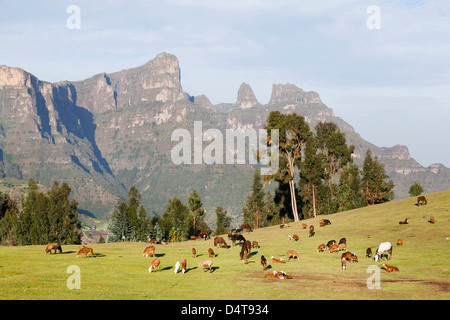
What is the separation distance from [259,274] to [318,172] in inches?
2653

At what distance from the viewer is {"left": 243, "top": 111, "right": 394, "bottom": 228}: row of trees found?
273 feet

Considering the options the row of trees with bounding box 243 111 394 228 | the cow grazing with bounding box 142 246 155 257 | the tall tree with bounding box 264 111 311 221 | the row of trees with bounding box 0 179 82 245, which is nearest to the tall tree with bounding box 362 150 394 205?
the row of trees with bounding box 243 111 394 228

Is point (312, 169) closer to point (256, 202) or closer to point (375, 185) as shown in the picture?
point (375, 185)

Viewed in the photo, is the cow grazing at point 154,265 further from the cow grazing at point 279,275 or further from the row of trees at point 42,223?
the row of trees at point 42,223

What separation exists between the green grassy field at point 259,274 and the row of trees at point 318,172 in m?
35.8

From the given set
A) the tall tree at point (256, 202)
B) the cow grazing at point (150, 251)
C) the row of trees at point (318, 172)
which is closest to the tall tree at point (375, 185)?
the row of trees at point (318, 172)

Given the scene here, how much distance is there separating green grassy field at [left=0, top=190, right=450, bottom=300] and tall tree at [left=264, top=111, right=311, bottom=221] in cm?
3315

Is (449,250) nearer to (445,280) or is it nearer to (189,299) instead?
(445,280)

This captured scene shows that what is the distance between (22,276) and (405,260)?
2852 centimetres

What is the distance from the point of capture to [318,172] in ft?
310
